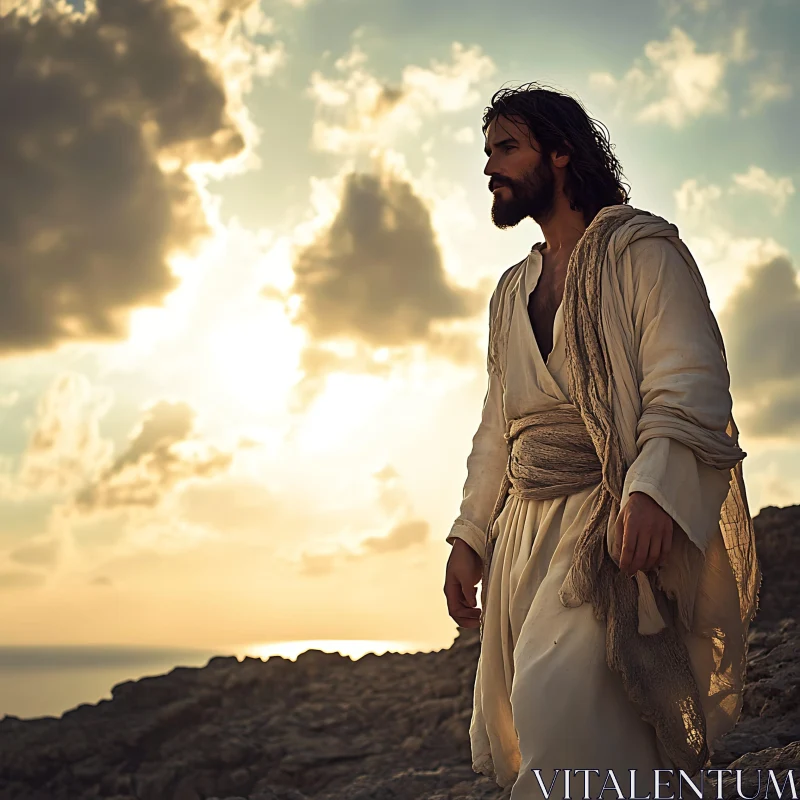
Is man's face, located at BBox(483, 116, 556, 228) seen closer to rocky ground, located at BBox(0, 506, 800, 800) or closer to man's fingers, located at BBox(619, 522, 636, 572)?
man's fingers, located at BBox(619, 522, 636, 572)

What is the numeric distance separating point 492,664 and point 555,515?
55 cm

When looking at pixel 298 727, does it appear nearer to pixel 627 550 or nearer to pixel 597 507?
pixel 597 507

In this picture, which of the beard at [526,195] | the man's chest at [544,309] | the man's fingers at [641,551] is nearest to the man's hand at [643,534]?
the man's fingers at [641,551]

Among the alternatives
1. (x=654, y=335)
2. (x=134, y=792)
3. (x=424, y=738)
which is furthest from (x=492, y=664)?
(x=134, y=792)

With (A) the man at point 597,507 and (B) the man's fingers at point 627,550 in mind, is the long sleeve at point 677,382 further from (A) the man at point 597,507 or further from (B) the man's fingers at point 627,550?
(B) the man's fingers at point 627,550

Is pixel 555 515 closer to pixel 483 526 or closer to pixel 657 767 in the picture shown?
pixel 483 526

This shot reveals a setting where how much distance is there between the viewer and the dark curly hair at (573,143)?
12.7 ft

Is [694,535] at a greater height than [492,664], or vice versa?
[694,535]

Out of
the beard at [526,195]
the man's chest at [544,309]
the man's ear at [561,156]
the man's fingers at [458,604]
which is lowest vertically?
the man's fingers at [458,604]

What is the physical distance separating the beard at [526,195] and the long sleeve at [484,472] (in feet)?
2.07

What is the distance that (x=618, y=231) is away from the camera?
3.56m

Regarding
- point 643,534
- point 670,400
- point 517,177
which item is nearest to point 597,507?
point 643,534

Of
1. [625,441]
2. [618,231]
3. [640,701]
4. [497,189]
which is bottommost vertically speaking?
[640,701]

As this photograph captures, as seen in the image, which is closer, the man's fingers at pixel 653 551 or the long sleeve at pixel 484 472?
the man's fingers at pixel 653 551
